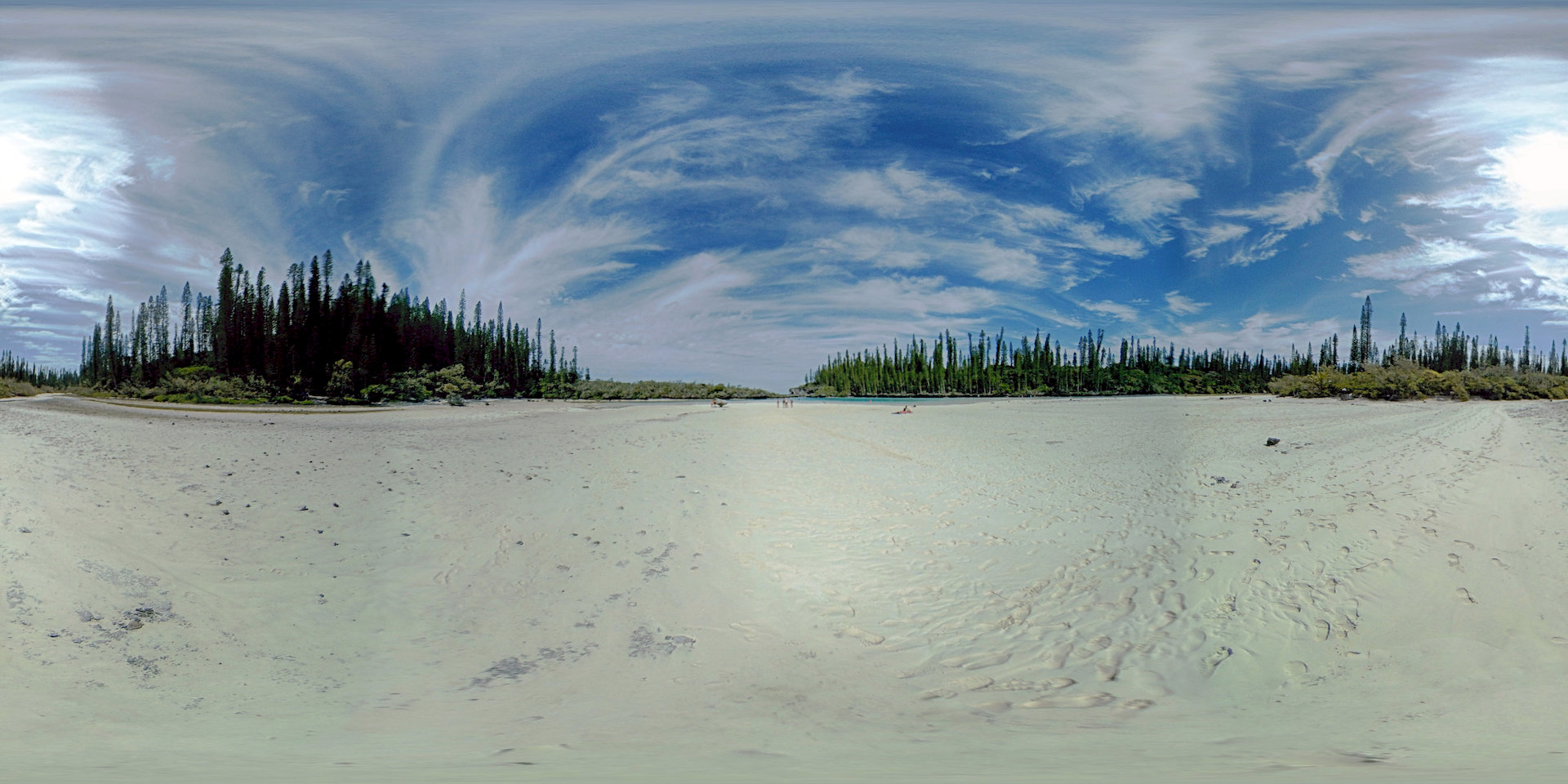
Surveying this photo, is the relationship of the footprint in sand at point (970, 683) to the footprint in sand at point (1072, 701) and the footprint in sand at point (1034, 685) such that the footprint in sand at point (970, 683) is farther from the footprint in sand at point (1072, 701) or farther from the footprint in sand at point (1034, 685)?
the footprint in sand at point (1072, 701)

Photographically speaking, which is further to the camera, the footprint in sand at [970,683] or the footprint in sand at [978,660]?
the footprint in sand at [978,660]

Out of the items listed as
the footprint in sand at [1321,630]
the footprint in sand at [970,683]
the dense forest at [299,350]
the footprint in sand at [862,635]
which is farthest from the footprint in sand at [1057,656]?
the dense forest at [299,350]

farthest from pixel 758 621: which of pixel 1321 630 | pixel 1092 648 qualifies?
pixel 1321 630

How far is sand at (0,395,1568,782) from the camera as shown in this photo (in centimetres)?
245

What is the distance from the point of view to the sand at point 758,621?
8.03 ft

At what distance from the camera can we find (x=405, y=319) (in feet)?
35.9

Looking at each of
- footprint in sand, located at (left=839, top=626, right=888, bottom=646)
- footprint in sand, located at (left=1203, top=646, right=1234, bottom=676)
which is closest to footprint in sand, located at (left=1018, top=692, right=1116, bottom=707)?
footprint in sand, located at (left=1203, top=646, right=1234, bottom=676)

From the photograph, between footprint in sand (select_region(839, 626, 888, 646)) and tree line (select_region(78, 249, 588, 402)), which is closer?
footprint in sand (select_region(839, 626, 888, 646))

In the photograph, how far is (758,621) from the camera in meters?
4.03

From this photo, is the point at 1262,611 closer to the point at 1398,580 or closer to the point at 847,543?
the point at 1398,580

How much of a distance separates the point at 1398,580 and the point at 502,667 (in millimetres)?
6359

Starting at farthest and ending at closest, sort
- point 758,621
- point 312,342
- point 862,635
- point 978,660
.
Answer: point 312,342, point 758,621, point 862,635, point 978,660

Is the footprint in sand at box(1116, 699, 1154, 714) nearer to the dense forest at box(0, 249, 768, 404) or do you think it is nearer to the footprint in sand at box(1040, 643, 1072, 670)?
the footprint in sand at box(1040, 643, 1072, 670)

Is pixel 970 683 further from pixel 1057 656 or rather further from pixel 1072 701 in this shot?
pixel 1057 656
